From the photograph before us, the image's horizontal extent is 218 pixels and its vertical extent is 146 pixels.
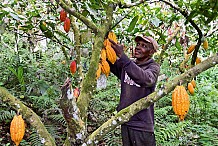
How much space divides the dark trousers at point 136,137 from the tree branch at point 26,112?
934 millimetres

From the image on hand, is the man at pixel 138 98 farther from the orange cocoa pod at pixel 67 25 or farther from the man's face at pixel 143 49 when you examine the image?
the orange cocoa pod at pixel 67 25

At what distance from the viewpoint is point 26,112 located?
1.43 metres

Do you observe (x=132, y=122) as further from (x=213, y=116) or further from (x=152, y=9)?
(x=213, y=116)

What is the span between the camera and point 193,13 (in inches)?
63.0

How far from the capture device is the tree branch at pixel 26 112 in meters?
1.38

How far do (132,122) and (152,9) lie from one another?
3.06ft

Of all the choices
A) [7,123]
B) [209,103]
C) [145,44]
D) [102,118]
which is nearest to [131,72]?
[145,44]

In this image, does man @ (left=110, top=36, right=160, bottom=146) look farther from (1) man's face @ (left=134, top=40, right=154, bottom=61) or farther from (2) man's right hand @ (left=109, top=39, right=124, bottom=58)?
(2) man's right hand @ (left=109, top=39, right=124, bottom=58)

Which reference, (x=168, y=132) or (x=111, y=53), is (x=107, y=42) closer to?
(x=111, y=53)

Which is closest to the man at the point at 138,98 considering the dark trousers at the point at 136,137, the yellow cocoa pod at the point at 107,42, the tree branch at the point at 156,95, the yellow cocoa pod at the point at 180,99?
the dark trousers at the point at 136,137

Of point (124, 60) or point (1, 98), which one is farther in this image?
point (124, 60)

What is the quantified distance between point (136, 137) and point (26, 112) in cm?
110

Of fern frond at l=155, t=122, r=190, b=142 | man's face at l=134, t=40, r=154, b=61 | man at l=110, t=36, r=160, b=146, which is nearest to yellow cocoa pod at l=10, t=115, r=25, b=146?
man at l=110, t=36, r=160, b=146

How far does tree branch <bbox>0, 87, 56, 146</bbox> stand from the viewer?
1382mm
